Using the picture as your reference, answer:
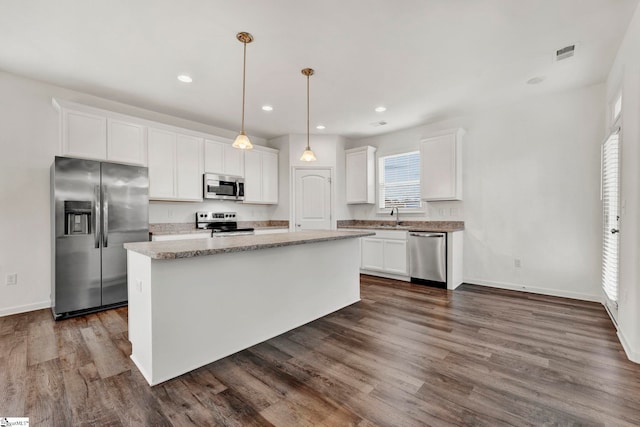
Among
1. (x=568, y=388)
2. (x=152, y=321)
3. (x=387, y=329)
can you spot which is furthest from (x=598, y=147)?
(x=152, y=321)

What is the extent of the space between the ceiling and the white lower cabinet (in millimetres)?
2152

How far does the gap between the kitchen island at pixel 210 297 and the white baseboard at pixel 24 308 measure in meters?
2.16

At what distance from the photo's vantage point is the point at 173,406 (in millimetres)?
1743

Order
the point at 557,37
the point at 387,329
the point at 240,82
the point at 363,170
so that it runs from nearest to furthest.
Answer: the point at 557,37 → the point at 387,329 → the point at 240,82 → the point at 363,170

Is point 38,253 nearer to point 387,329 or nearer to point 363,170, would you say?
point 387,329

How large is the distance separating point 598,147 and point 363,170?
11.1 ft

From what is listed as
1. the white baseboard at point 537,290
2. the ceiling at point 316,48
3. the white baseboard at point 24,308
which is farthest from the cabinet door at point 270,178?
the white baseboard at point 537,290

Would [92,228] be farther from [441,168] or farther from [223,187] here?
[441,168]

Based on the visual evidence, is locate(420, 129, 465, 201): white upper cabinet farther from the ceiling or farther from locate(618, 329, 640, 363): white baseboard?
locate(618, 329, 640, 363): white baseboard

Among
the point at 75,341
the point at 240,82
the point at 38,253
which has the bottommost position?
the point at 75,341

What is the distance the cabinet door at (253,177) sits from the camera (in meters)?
5.42

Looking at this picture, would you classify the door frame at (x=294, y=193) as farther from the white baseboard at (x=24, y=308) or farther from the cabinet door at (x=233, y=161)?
the white baseboard at (x=24, y=308)

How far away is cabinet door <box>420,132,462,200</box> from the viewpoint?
15.1ft

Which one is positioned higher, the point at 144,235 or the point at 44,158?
the point at 44,158
